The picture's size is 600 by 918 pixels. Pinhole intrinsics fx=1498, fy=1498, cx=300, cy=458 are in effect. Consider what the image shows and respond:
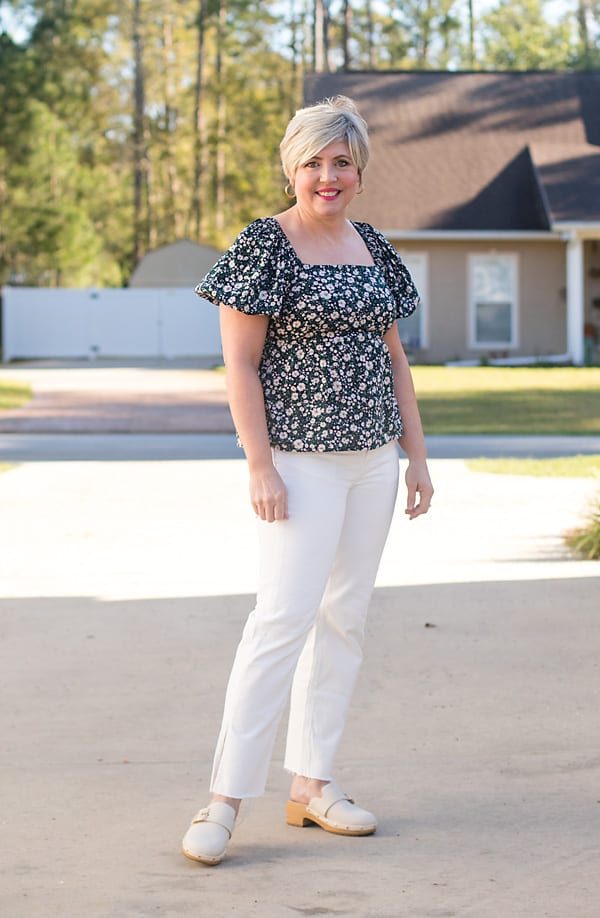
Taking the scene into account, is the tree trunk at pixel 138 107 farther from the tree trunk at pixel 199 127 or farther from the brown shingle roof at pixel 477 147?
the brown shingle roof at pixel 477 147

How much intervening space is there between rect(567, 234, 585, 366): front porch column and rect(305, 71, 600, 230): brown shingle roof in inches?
24.2

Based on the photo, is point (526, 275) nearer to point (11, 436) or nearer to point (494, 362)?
point (494, 362)

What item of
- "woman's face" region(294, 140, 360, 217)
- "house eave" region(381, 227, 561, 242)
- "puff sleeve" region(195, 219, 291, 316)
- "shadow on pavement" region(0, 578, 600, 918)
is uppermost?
"house eave" region(381, 227, 561, 242)

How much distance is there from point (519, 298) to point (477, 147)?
3634mm

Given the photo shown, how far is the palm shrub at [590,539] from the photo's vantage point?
834 cm

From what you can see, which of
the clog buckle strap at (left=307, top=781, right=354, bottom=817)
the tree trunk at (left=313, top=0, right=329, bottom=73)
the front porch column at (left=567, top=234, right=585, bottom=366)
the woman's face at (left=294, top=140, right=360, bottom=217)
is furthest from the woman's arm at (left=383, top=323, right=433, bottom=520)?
the tree trunk at (left=313, top=0, right=329, bottom=73)

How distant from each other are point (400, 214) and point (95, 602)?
22907mm

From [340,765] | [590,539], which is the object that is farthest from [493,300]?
[340,765]

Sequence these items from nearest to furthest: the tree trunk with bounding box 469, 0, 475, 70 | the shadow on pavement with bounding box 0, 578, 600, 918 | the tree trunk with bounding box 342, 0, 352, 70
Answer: the shadow on pavement with bounding box 0, 578, 600, 918, the tree trunk with bounding box 342, 0, 352, 70, the tree trunk with bounding box 469, 0, 475, 70

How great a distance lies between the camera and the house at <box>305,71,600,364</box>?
95.1ft

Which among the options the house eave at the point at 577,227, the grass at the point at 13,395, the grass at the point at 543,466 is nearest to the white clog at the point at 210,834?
the grass at the point at 543,466

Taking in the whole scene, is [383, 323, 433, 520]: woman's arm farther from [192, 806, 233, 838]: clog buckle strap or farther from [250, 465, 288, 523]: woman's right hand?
[192, 806, 233, 838]: clog buckle strap

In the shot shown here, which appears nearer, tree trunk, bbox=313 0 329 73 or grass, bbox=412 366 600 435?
grass, bbox=412 366 600 435

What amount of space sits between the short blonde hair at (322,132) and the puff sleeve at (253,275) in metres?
0.20
